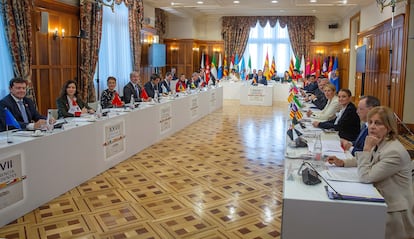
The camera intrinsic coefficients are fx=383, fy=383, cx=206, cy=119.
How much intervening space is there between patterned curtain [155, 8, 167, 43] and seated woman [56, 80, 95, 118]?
360 inches

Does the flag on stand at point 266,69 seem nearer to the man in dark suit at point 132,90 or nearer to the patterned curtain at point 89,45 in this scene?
the patterned curtain at point 89,45

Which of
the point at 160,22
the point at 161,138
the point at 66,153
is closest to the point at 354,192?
the point at 66,153

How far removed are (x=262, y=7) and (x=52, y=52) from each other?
793 cm

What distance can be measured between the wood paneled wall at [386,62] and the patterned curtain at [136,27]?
6.97m

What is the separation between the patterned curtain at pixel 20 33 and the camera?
6.75 metres

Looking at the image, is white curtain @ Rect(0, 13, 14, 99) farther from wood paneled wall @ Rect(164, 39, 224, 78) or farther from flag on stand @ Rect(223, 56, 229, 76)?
flag on stand @ Rect(223, 56, 229, 76)

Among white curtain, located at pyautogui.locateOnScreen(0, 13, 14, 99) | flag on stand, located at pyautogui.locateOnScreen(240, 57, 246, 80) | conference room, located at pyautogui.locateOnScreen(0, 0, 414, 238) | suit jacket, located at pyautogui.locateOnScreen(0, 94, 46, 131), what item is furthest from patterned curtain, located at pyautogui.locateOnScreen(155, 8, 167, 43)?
suit jacket, located at pyautogui.locateOnScreen(0, 94, 46, 131)

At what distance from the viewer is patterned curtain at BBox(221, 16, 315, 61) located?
17156 millimetres

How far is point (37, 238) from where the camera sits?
3270mm

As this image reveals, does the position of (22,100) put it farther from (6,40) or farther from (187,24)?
(187,24)

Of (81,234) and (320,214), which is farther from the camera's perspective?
(81,234)

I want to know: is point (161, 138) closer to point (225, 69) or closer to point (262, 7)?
point (262, 7)

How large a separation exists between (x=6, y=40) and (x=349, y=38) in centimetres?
1229

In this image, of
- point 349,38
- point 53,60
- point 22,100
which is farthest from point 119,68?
point 349,38
